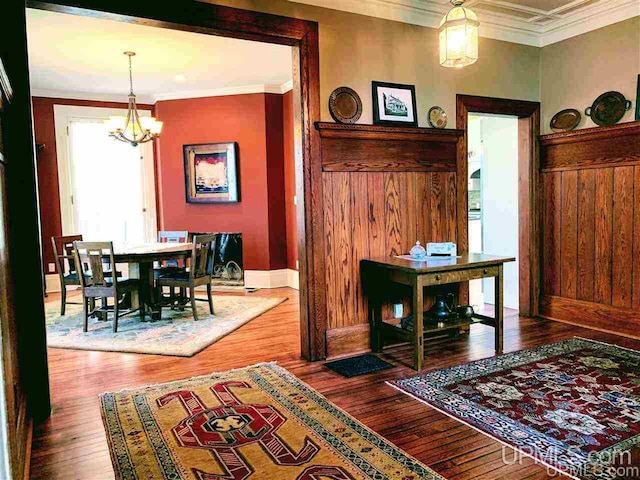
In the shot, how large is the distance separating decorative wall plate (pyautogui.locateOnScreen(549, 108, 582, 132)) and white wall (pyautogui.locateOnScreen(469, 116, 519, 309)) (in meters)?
0.41

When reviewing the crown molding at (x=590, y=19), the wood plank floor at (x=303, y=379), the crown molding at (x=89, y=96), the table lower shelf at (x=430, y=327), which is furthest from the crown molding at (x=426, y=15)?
the crown molding at (x=89, y=96)

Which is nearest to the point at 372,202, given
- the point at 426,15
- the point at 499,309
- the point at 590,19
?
the point at 499,309

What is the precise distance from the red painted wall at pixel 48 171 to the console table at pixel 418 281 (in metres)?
5.24

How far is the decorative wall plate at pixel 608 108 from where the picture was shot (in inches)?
165

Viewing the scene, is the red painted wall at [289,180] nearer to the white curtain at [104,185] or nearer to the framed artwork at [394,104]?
the white curtain at [104,185]

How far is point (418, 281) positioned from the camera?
339 centimetres

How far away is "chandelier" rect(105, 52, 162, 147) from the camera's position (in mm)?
5418

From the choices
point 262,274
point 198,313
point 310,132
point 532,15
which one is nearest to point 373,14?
point 310,132

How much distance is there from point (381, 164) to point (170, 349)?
233cm

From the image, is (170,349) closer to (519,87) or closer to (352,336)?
(352,336)

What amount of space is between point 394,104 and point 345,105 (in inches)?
18.3

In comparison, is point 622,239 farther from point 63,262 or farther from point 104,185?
point 104,185

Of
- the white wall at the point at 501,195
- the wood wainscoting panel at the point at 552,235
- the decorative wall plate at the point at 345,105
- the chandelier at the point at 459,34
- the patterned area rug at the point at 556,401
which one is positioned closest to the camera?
the patterned area rug at the point at 556,401

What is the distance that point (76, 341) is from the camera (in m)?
4.40
